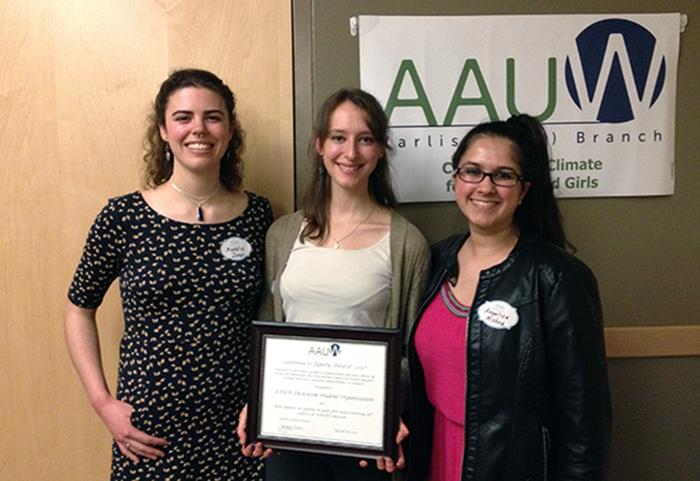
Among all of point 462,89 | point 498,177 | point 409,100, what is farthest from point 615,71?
point 498,177

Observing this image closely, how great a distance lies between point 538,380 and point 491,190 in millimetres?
484

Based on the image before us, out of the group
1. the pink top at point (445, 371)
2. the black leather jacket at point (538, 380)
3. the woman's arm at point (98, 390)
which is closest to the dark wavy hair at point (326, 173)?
the pink top at point (445, 371)

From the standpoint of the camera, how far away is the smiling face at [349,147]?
149 centimetres

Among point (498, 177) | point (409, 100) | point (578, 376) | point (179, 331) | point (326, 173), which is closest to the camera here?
point (578, 376)

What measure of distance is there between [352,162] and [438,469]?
0.88 meters

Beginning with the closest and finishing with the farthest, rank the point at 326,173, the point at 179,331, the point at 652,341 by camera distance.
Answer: the point at 179,331 → the point at 326,173 → the point at 652,341

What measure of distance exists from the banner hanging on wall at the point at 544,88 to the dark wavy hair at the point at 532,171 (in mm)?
440

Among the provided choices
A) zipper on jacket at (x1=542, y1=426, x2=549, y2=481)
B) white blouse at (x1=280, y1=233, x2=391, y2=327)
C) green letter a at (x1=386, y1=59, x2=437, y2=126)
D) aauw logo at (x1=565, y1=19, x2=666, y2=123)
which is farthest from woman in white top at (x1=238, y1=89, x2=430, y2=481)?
aauw logo at (x1=565, y1=19, x2=666, y2=123)

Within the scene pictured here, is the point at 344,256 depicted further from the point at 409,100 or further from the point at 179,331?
the point at 409,100

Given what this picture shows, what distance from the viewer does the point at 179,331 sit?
4.83ft

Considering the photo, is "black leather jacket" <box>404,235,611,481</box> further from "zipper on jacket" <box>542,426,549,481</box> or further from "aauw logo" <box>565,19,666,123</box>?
"aauw logo" <box>565,19,666,123</box>

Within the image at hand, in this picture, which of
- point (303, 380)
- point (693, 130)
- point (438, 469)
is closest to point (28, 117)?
point (303, 380)

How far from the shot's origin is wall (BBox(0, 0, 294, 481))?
1815 millimetres

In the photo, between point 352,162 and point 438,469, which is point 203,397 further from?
point 352,162
